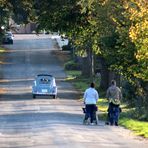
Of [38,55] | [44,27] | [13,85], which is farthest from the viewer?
[38,55]

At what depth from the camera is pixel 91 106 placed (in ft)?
93.4

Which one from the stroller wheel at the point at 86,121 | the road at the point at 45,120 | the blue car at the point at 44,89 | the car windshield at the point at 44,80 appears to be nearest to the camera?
the road at the point at 45,120

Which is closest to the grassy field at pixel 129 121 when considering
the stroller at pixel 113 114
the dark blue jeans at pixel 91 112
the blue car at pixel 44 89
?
the stroller at pixel 113 114

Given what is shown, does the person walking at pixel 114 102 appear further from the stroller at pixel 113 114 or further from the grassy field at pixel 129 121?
the grassy field at pixel 129 121

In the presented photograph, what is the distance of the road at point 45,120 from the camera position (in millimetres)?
20875

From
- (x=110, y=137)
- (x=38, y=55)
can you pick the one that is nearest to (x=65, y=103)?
(x=110, y=137)

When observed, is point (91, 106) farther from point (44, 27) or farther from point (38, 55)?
point (38, 55)

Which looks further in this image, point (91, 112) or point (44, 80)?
point (44, 80)

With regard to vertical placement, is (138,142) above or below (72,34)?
below

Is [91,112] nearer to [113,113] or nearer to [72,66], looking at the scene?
[113,113]

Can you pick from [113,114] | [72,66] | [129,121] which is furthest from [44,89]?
[72,66]

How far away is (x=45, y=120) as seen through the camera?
29.7 meters

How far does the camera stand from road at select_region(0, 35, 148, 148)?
68.5ft

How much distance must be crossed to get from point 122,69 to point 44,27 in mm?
10802
